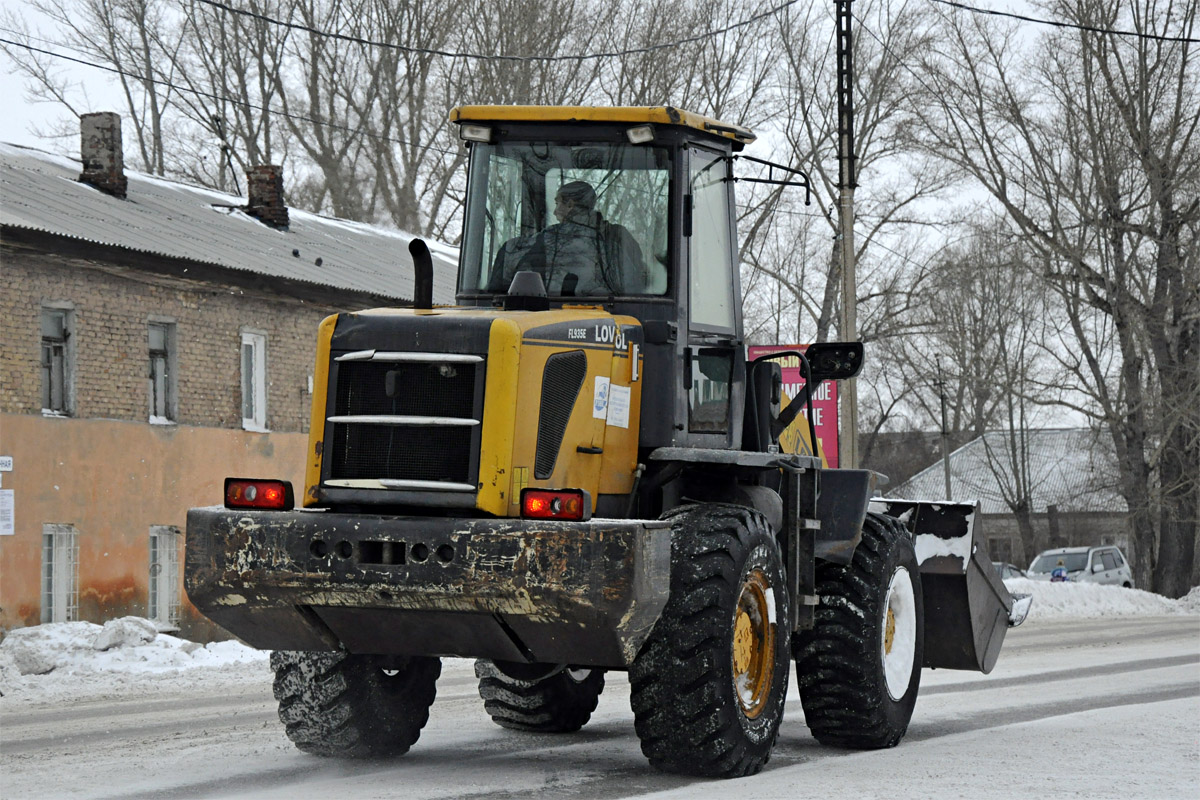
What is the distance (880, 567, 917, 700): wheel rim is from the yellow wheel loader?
40 mm

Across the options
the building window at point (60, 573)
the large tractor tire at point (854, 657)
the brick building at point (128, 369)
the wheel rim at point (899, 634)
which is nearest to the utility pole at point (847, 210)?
the brick building at point (128, 369)

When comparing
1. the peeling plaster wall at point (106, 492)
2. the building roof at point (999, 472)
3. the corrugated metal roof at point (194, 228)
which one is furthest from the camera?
the building roof at point (999, 472)

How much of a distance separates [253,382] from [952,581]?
17264 millimetres

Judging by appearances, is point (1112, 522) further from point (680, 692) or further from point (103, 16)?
point (680, 692)

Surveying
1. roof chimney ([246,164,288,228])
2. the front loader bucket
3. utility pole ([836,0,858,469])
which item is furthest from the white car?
the front loader bucket

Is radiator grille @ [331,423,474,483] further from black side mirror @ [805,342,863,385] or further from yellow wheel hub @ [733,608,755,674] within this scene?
black side mirror @ [805,342,863,385]

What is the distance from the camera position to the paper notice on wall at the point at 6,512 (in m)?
21.1

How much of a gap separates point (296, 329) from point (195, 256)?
290 centimetres

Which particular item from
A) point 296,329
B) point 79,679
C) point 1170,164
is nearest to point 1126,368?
point 1170,164

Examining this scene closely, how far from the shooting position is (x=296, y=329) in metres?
26.8

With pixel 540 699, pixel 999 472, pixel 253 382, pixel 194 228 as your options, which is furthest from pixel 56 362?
pixel 999 472

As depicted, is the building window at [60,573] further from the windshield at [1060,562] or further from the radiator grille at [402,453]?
the windshield at [1060,562]

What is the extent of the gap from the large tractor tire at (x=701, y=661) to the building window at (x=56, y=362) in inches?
639

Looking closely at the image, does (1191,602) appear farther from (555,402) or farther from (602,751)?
(555,402)
